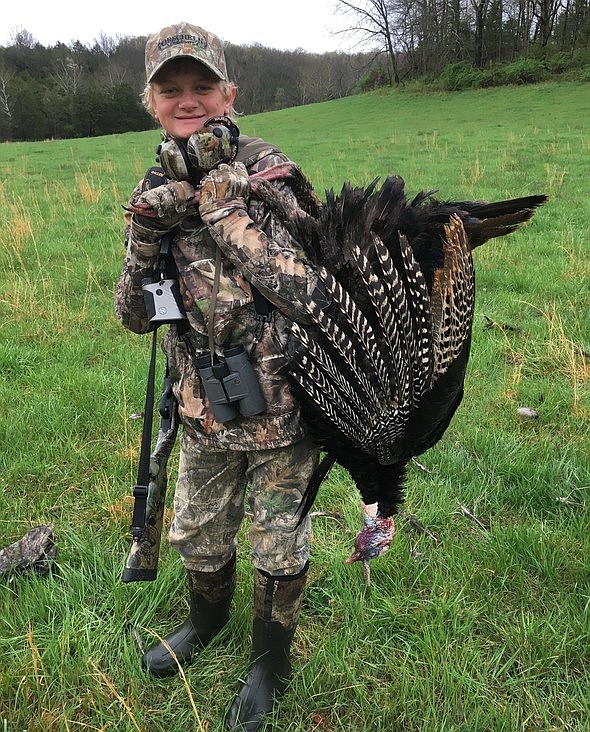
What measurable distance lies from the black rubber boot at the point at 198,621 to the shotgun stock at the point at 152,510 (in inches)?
9.1

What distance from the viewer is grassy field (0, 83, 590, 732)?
85.0 inches

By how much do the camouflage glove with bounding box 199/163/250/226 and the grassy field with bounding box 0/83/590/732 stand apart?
5.16 feet

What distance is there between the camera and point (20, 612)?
98.3 inches

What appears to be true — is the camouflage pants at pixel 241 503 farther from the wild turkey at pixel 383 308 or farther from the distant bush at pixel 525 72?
the distant bush at pixel 525 72

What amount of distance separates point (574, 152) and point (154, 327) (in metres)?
16.2

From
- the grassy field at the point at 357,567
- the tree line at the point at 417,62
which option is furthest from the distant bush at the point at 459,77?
the grassy field at the point at 357,567

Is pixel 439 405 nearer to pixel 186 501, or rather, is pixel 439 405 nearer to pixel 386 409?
pixel 386 409

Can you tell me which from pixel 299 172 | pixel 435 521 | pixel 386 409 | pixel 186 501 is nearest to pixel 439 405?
pixel 386 409

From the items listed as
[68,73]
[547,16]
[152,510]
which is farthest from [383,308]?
[68,73]

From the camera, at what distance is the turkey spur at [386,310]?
5.08 ft

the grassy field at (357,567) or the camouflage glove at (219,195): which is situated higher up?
the camouflage glove at (219,195)

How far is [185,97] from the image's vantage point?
72.9 inches

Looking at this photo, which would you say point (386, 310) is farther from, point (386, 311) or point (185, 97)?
point (185, 97)

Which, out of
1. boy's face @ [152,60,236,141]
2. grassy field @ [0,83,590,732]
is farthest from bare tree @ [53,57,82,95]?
boy's face @ [152,60,236,141]
